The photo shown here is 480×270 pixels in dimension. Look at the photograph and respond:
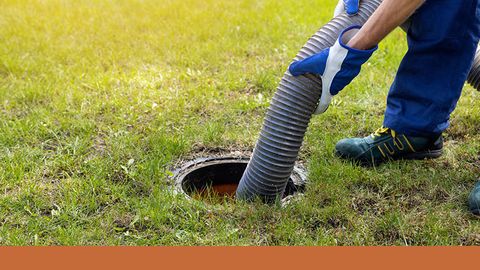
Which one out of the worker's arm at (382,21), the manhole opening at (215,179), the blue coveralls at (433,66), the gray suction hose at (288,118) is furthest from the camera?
the manhole opening at (215,179)

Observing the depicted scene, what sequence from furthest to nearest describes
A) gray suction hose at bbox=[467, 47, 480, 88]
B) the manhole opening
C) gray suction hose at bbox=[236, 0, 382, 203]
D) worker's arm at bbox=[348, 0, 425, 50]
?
gray suction hose at bbox=[467, 47, 480, 88] < the manhole opening < gray suction hose at bbox=[236, 0, 382, 203] < worker's arm at bbox=[348, 0, 425, 50]

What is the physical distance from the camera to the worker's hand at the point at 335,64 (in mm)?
2537

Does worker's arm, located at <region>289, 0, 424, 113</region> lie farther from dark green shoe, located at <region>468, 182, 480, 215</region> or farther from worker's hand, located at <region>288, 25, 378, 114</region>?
dark green shoe, located at <region>468, 182, 480, 215</region>

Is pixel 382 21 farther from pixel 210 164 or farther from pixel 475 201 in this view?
pixel 210 164

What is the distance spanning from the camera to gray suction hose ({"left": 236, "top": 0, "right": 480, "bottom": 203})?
266 centimetres

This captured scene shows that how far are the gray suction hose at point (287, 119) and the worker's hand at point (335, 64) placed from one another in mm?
47

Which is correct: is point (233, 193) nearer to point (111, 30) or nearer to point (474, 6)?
point (474, 6)

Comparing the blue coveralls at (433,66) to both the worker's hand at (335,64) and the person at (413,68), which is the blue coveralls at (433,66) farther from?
the worker's hand at (335,64)

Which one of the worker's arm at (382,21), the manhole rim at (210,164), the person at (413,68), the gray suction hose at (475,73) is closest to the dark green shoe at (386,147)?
the person at (413,68)

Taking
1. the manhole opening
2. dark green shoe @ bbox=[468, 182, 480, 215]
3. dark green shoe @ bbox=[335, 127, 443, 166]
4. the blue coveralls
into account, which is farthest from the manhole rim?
dark green shoe @ bbox=[468, 182, 480, 215]

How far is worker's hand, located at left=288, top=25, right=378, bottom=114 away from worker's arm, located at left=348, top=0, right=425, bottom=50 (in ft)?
0.14

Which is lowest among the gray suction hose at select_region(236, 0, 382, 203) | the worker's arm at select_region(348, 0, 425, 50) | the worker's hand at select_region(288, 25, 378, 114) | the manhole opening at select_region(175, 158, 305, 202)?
the manhole opening at select_region(175, 158, 305, 202)

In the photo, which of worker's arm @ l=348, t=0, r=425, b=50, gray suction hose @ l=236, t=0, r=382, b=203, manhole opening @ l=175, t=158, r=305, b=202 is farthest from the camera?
manhole opening @ l=175, t=158, r=305, b=202

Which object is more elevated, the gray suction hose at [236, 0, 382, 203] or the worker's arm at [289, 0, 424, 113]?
the worker's arm at [289, 0, 424, 113]
